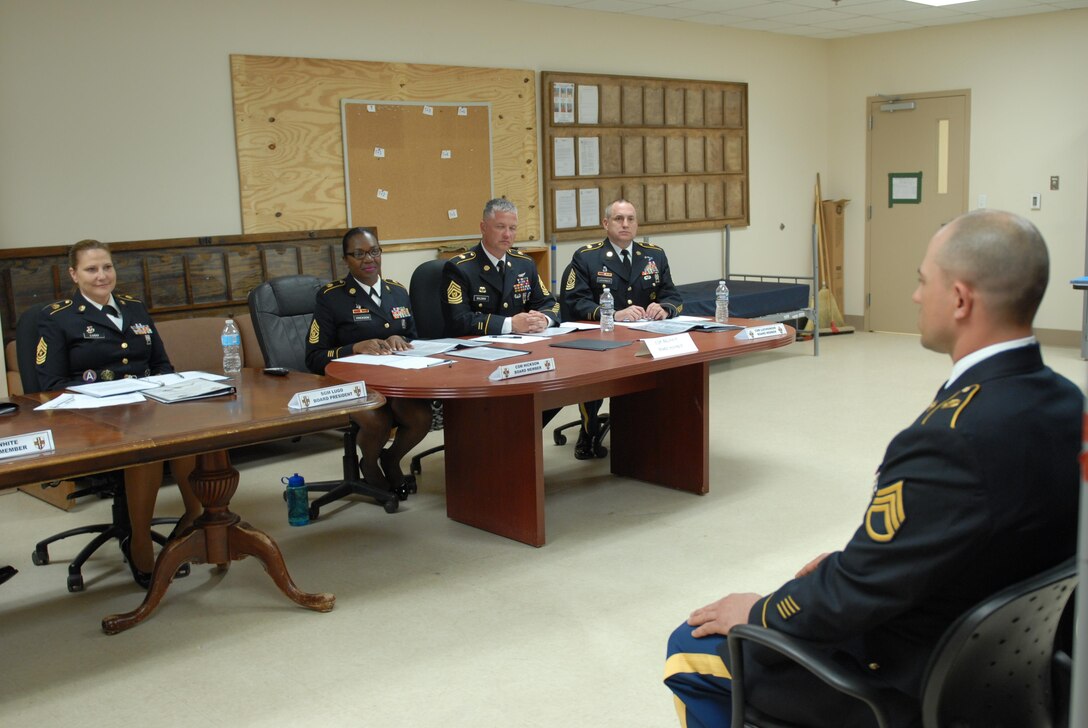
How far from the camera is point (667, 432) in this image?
4.59 meters

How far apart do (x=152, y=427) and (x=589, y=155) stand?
17.9 ft

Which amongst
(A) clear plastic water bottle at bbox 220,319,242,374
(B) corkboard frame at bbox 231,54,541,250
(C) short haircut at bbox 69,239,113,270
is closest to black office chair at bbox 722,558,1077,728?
(A) clear plastic water bottle at bbox 220,319,242,374

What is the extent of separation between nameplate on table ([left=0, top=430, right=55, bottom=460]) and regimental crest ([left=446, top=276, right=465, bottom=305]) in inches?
94.9

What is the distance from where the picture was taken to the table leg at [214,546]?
3.23m

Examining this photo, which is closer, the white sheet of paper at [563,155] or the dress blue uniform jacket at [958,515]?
the dress blue uniform jacket at [958,515]

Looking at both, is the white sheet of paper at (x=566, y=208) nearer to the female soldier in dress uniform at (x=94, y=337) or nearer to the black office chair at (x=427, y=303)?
the black office chair at (x=427, y=303)

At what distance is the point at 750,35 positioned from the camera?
8938mm

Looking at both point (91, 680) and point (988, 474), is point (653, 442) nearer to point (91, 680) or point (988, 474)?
point (91, 680)

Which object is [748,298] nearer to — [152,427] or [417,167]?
[417,167]

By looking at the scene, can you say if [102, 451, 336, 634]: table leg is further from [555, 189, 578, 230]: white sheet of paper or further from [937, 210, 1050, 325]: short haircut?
[555, 189, 578, 230]: white sheet of paper

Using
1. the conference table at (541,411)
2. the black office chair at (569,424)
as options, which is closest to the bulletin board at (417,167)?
the black office chair at (569,424)

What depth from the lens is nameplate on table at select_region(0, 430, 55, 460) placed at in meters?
2.55

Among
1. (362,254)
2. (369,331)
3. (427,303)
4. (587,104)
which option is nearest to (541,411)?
(369,331)

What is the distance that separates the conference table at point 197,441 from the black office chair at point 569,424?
6.53 ft
